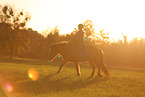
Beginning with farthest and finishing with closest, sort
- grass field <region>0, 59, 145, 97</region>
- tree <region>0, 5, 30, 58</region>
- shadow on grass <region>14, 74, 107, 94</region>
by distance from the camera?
tree <region>0, 5, 30, 58</region> → shadow on grass <region>14, 74, 107, 94</region> → grass field <region>0, 59, 145, 97</region>

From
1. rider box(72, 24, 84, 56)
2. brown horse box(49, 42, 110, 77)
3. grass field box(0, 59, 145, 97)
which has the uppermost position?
rider box(72, 24, 84, 56)

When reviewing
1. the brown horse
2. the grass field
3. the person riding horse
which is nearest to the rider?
the person riding horse

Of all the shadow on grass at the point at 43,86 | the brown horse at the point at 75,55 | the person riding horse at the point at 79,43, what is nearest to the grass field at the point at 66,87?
the shadow on grass at the point at 43,86

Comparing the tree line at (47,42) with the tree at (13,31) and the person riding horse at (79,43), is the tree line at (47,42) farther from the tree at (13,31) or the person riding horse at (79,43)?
the person riding horse at (79,43)

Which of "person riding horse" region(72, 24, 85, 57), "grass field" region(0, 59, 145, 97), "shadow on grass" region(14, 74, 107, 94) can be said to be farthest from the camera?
"person riding horse" region(72, 24, 85, 57)

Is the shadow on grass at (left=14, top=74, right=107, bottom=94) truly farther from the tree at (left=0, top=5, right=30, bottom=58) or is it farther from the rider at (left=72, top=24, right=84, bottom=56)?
the tree at (left=0, top=5, right=30, bottom=58)

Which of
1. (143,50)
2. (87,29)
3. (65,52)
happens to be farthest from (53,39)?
(65,52)

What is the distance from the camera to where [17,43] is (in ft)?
178

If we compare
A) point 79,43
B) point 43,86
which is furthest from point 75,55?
point 43,86

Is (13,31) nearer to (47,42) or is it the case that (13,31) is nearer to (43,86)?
(47,42)

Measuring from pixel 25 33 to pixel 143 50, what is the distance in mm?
39508

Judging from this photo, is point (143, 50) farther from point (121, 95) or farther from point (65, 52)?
point (121, 95)

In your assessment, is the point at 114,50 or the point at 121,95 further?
the point at 114,50

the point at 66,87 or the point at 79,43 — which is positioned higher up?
the point at 79,43
